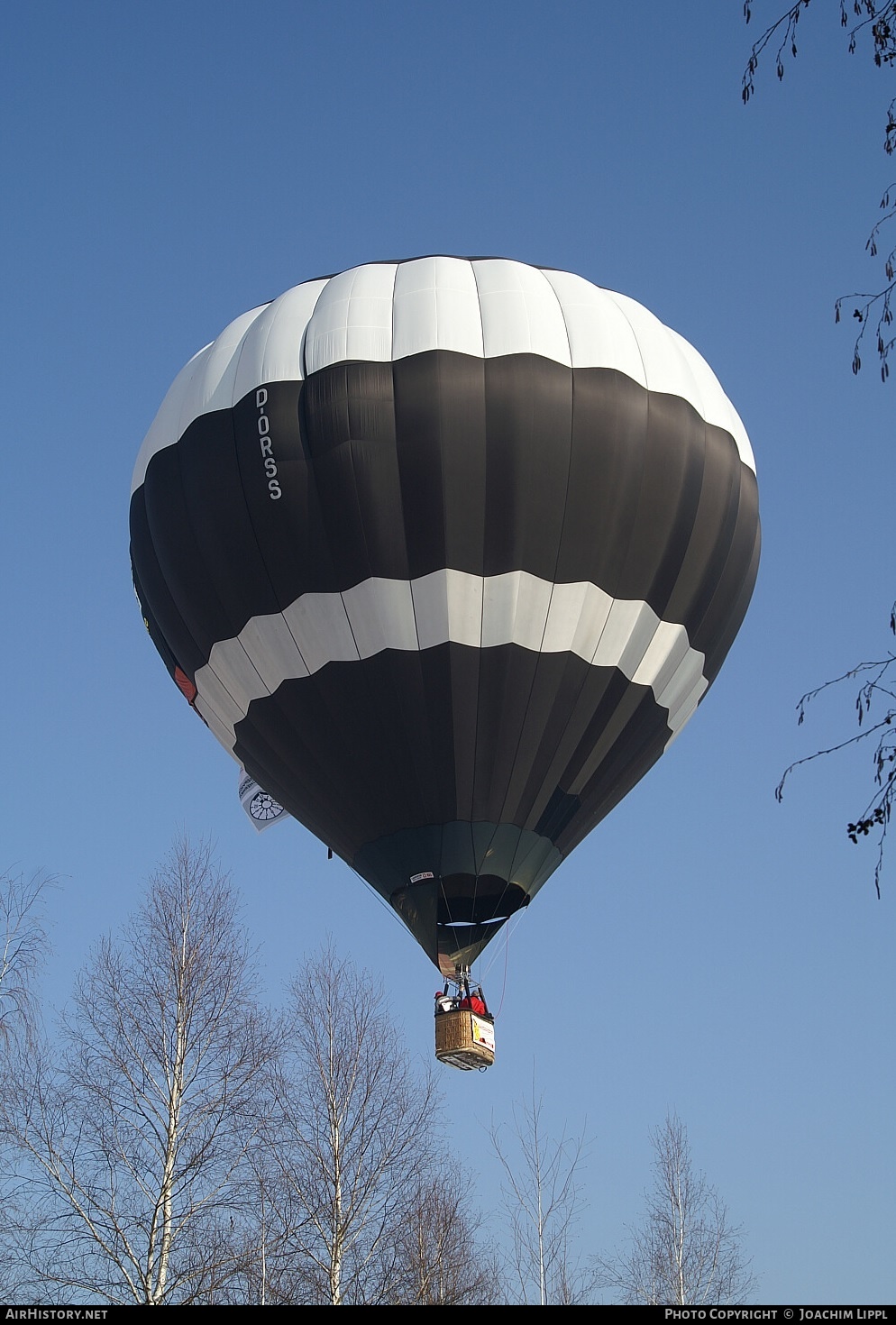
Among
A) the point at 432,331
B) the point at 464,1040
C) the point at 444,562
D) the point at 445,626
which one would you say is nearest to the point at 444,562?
the point at 444,562

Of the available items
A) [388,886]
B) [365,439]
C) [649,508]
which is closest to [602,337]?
[649,508]

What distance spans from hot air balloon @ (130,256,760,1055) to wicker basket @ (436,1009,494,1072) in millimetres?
678

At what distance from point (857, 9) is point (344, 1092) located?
492 inches

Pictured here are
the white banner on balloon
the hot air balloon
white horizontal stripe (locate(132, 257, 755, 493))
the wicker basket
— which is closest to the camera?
the wicker basket

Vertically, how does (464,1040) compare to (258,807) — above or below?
below

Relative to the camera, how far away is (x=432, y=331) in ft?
44.9

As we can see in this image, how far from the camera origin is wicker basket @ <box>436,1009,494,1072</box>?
518 inches

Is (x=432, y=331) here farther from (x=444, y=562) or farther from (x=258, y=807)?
(x=258, y=807)

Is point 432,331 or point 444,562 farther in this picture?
point 432,331

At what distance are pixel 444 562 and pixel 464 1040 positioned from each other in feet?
13.8

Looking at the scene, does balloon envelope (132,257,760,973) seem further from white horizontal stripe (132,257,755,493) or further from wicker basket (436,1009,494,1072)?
wicker basket (436,1009,494,1072)

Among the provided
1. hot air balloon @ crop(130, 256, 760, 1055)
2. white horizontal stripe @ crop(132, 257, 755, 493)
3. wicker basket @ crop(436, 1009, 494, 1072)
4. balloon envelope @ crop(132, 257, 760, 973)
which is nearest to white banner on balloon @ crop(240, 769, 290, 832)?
hot air balloon @ crop(130, 256, 760, 1055)

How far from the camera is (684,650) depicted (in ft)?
48.0

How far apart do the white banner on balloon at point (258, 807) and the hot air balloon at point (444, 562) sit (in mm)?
3140
